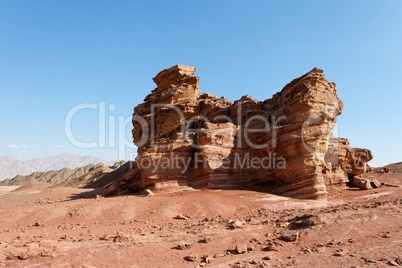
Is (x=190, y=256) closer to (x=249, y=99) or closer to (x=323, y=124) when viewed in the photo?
(x=323, y=124)

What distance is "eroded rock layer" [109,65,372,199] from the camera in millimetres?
18000

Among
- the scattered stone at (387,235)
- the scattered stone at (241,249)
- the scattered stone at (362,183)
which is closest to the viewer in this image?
the scattered stone at (241,249)

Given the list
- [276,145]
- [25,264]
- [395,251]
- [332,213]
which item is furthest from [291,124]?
[25,264]

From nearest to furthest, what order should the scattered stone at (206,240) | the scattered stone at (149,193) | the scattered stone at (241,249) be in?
the scattered stone at (241,249) < the scattered stone at (206,240) < the scattered stone at (149,193)

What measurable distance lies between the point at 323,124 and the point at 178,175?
31.7ft

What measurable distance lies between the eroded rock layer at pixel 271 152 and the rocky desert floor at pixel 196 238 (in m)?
4.55

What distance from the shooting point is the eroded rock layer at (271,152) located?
59.1ft

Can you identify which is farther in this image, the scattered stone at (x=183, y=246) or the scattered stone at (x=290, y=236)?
the scattered stone at (x=290, y=236)

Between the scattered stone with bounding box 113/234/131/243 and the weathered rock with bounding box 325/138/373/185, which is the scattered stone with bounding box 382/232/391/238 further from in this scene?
the weathered rock with bounding box 325/138/373/185

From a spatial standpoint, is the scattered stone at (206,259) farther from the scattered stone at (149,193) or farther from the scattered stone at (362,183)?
the scattered stone at (362,183)

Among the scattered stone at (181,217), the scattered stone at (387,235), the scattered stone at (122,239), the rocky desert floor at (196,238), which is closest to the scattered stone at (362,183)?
the rocky desert floor at (196,238)

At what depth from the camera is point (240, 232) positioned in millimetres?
9875

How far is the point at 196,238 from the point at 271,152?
11488mm

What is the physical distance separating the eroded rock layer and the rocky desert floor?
179 inches
